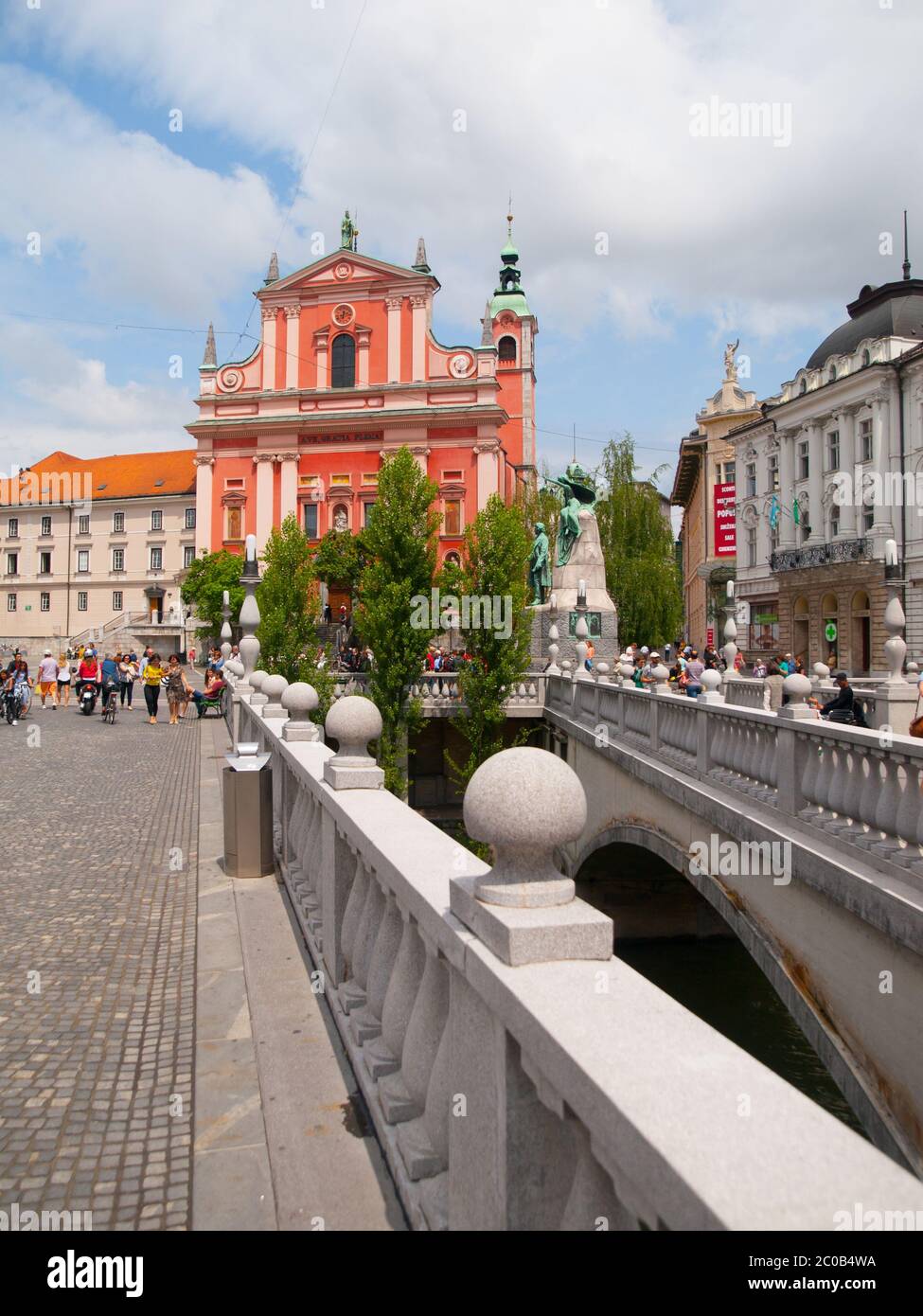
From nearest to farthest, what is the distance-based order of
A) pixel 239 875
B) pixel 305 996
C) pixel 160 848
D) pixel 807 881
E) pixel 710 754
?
1. pixel 305 996
2. pixel 807 881
3. pixel 239 875
4. pixel 160 848
5. pixel 710 754

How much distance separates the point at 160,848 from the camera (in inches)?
333

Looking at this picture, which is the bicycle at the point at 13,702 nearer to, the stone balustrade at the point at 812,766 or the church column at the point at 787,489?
the stone balustrade at the point at 812,766

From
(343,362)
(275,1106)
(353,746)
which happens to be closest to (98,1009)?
(275,1106)

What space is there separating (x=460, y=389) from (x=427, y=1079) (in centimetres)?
4782

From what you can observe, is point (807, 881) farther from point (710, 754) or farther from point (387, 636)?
point (387, 636)

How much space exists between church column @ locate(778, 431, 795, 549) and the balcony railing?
711 mm

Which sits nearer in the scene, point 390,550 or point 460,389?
point 390,550

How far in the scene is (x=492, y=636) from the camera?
76.8ft

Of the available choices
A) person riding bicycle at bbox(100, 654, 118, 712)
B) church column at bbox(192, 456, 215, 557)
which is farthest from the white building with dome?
church column at bbox(192, 456, 215, 557)

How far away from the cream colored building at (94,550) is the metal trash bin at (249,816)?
2302 inches

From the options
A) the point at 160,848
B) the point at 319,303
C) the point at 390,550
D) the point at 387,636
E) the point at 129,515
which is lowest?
the point at 160,848

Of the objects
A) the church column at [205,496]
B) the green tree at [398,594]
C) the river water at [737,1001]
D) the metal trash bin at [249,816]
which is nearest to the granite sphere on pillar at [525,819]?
the metal trash bin at [249,816]

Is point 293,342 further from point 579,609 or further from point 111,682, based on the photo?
point 111,682
